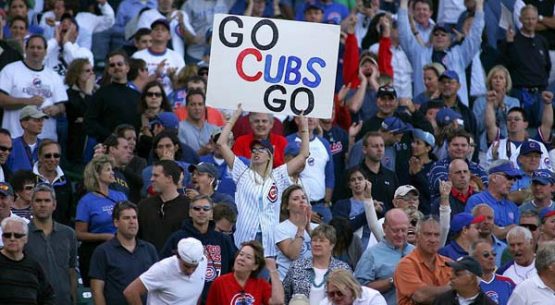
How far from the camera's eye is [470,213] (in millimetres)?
15945

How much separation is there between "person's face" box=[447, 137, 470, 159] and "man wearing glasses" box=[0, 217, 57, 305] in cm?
540

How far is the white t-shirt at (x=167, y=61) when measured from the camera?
68.0 feet

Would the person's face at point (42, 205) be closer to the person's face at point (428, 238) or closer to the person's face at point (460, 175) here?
the person's face at point (428, 238)

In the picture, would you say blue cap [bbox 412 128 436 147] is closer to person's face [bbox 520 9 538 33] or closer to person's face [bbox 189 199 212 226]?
person's face [bbox 189 199 212 226]

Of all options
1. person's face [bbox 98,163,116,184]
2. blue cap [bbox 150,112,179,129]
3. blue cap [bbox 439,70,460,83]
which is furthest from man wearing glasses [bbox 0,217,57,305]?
blue cap [bbox 439,70,460,83]

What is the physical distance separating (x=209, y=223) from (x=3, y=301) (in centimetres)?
205

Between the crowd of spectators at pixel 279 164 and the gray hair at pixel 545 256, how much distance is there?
0.01 meters

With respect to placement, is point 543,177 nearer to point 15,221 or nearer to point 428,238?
point 428,238

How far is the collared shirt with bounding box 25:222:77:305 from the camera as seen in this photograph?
15.0m

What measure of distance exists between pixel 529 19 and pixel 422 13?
142 centimetres

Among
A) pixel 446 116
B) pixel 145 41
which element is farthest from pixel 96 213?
pixel 145 41

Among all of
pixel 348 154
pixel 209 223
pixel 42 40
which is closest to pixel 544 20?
pixel 348 154

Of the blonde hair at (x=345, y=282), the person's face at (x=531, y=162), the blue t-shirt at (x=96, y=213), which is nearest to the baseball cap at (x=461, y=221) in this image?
the blonde hair at (x=345, y=282)

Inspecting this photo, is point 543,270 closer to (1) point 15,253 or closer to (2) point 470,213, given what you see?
(2) point 470,213
